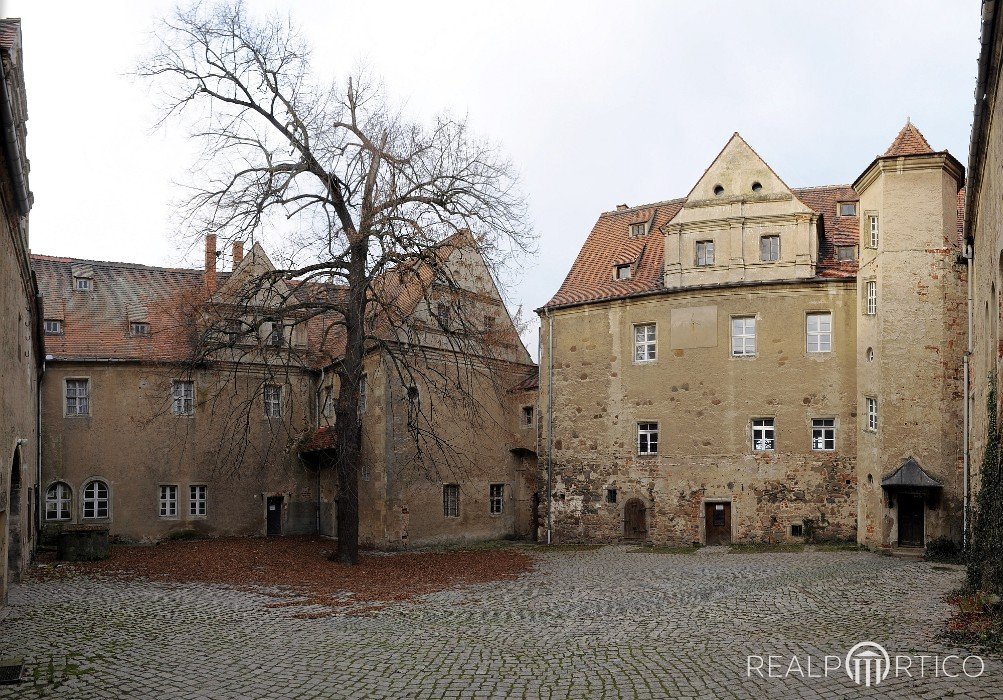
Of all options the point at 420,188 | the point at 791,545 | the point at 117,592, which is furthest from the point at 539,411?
the point at 117,592

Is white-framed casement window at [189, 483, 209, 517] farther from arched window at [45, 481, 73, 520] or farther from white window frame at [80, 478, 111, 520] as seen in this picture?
arched window at [45, 481, 73, 520]

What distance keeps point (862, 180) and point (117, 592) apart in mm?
20022

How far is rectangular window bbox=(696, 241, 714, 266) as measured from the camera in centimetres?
2427

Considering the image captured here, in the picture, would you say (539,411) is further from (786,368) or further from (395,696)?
(395,696)

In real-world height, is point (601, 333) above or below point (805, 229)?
below

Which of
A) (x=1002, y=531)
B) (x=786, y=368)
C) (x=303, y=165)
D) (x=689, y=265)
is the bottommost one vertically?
(x=1002, y=531)

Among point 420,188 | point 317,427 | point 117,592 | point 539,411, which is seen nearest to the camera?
point 117,592

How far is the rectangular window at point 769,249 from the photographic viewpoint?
927 inches

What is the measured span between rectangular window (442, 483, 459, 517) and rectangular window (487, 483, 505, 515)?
134cm

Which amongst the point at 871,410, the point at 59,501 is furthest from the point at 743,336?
the point at 59,501

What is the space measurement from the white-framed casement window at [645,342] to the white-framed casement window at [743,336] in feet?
7.59

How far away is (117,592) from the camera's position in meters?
15.7

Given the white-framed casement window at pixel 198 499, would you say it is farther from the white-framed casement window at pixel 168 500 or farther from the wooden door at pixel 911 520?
the wooden door at pixel 911 520

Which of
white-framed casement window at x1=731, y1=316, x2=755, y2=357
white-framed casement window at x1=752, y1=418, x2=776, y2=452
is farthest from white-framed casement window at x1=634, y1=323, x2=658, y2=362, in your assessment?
white-framed casement window at x1=752, y1=418, x2=776, y2=452
